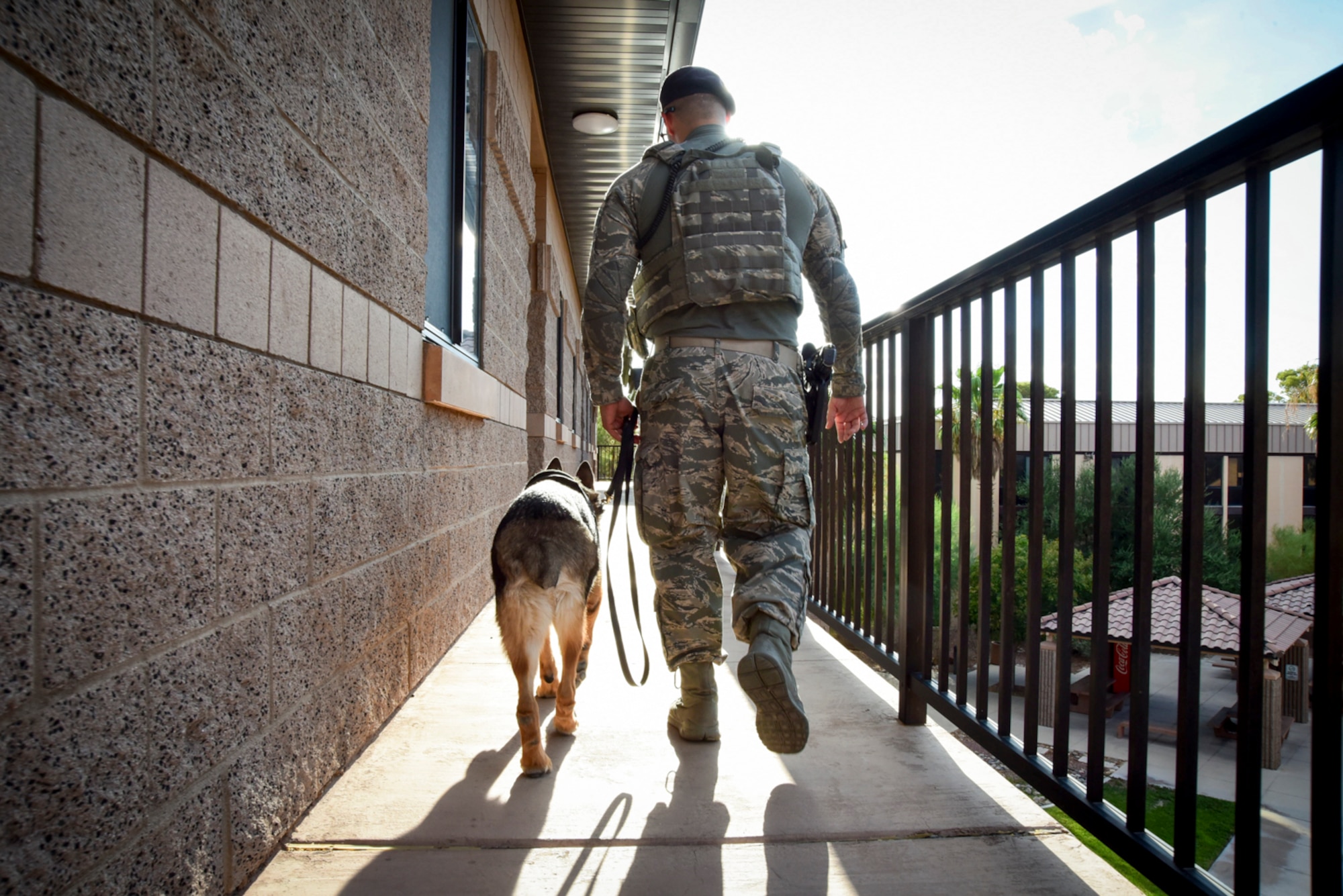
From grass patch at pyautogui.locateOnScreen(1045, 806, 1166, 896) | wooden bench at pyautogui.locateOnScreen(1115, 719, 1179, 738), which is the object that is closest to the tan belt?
grass patch at pyautogui.locateOnScreen(1045, 806, 1166, 896)

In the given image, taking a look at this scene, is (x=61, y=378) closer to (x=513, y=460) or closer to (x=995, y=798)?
(x=995, y=798)

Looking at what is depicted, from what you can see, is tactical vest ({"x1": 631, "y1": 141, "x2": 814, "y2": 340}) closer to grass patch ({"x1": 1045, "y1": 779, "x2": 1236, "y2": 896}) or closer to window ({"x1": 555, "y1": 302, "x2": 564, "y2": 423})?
window ({"x1": 555, "y1": 302, "x2": 564, "y2": 423})

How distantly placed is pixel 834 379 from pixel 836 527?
4.51 ft

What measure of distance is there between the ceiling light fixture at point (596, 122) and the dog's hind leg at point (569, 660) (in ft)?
18.4

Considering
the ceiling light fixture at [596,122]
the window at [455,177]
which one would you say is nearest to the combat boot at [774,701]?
the window at [455,177]

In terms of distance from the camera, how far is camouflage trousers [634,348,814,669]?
2.27 metres

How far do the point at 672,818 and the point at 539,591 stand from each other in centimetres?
75

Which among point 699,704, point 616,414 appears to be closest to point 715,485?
point 616,414

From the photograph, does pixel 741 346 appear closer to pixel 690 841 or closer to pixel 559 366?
pixel 690 841

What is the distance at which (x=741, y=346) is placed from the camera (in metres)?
2.36

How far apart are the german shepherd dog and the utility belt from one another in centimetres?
64

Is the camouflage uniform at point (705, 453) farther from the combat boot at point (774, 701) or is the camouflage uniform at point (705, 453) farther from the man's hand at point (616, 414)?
the combat boot at point (774, 701)

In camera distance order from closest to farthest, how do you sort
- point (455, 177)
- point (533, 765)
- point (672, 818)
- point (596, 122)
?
1. point (672, 818)
2. point (533, 765)
3. point (455, 177)
4. point (596, 122)

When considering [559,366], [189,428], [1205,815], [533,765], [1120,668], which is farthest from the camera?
[1120,668]
